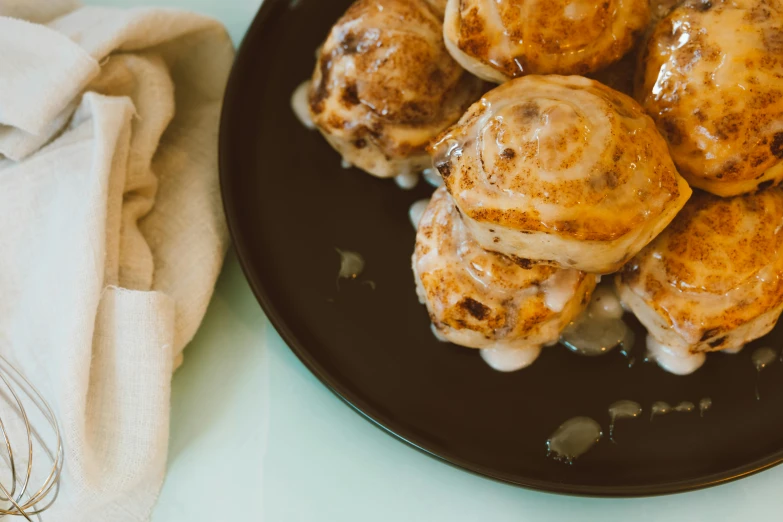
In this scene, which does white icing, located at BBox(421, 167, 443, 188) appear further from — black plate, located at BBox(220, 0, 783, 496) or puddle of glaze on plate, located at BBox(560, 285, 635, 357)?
puddle of glaze on plate, located at BBox(560, 285, 635, 357)

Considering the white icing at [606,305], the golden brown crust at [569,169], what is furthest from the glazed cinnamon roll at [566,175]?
the white icing at [606,305]

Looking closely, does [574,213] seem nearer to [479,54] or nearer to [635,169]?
[635,169]

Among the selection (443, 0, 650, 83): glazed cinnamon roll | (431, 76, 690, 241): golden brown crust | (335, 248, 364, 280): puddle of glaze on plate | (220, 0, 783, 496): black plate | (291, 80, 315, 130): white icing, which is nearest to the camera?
(431, 76, 690, 241): golden brown crust

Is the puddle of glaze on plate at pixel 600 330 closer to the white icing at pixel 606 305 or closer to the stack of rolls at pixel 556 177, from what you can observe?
the white icing at pixel 606 305

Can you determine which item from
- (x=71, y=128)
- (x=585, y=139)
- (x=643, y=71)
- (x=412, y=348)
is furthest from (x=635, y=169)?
(x=71, y=128)

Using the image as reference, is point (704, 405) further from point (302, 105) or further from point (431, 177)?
point (302, 105)

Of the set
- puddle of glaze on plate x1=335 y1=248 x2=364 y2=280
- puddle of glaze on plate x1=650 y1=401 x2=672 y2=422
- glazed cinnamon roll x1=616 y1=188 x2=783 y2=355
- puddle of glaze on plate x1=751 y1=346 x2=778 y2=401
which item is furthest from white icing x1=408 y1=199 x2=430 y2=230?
puddle of glaze on plate x1=751 y1=346 x2=778 y2=401
